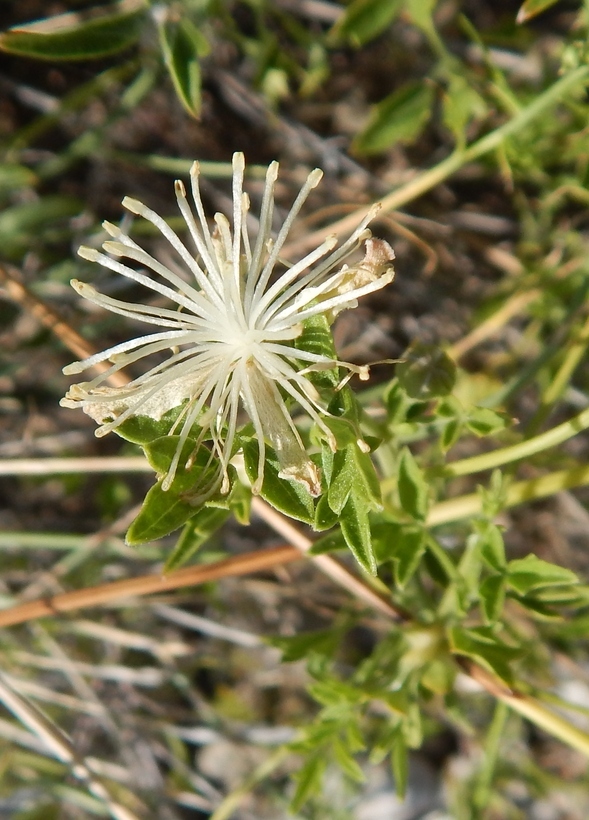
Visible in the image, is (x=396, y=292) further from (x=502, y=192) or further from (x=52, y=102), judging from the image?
(x=52, y=102)

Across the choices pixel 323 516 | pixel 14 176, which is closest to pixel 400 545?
pixel 323 516

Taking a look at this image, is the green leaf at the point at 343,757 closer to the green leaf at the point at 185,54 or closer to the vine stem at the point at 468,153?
the vine stem at the point at 468,153

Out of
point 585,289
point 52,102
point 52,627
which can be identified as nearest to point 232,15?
point 52,102

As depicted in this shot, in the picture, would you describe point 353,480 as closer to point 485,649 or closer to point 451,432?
point 451,432

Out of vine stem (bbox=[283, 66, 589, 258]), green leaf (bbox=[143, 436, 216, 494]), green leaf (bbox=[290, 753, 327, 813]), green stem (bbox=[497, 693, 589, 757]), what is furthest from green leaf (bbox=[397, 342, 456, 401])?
green leaf (bbox=[290, 753, 327, 813])

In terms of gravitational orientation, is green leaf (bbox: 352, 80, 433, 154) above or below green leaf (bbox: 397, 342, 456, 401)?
above

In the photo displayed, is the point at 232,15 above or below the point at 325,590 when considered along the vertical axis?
above

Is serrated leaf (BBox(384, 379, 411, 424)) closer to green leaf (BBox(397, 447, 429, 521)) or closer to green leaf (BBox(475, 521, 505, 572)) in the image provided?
green leaf (BBox(397, 447, 429, 521))
